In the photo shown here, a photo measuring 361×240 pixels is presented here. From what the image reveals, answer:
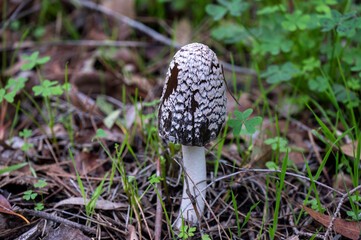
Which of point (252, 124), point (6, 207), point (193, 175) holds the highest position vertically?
point (252, 124)

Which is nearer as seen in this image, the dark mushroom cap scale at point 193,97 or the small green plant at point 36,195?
the dark mushroom cap scale at point 193,97

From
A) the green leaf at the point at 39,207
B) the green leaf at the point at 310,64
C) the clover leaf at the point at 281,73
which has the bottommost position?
the green leaf at the point at 39,207

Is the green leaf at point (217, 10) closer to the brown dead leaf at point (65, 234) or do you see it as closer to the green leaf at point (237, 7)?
the green leaf at point (237, 7)

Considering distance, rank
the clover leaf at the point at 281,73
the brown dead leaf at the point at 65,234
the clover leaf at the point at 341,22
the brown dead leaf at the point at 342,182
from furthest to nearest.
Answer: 1. the clover leaf at the point at 281,73
2. the clover leaf at the point at 341,22
3. the brown dead leaf at the point at 342,182
4. the brown dead leaf at the point at 65,234

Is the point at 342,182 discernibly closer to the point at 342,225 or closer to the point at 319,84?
the point at 342,225

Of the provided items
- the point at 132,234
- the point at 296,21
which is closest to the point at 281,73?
the point at 296,21

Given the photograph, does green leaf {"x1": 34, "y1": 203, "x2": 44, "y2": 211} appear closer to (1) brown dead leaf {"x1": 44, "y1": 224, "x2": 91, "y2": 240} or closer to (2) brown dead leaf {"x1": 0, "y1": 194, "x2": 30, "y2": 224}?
(2) brown dead leaf {"x1": 0, "y1": 194, "x2": 30, "y2": 224}

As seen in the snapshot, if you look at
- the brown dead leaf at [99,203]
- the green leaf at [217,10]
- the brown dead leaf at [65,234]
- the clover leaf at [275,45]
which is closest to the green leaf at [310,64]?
the clover leaf at [275,45]

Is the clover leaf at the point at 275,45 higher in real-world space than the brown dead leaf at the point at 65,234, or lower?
higher

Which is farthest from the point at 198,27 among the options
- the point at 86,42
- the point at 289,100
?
the point at 289,100
